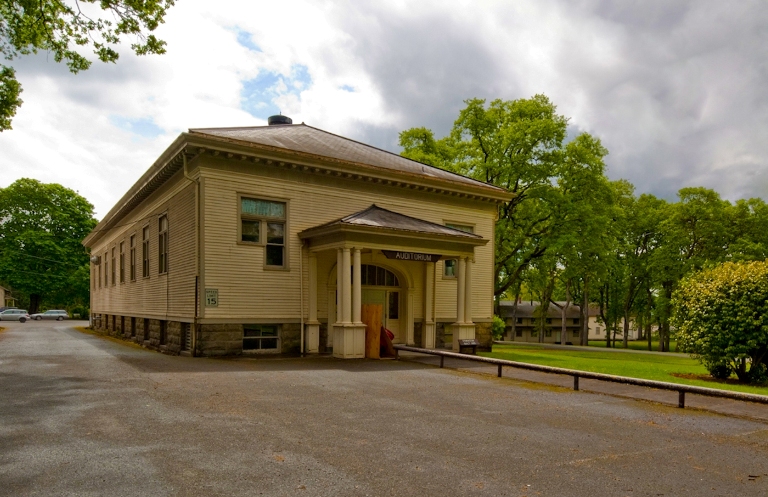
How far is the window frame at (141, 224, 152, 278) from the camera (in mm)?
22544

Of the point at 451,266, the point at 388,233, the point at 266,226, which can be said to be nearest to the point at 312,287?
the point at 266,226

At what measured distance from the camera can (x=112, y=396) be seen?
30.9ft

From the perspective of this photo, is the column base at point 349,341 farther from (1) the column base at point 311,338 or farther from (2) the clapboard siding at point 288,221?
(2) the clapboard siding at point 288,221

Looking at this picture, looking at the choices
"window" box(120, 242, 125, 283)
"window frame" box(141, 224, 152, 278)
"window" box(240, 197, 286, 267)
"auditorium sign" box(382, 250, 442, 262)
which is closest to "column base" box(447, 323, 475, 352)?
"auditorium sign" box(382, 250, 442, 262)

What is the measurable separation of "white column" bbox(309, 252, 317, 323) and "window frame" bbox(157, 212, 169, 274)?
5.42 meters

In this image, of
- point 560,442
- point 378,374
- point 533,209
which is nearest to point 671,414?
point 560,442

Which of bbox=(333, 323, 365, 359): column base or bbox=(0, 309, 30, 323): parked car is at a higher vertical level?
bbox=(333, 323, 365, 359): column base

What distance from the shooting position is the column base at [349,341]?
54.7ft

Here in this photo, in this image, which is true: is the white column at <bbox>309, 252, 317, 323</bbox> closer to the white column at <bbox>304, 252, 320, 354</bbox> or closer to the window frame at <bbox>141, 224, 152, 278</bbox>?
the white column at <bbox>304, 252, 320, 354</bbox>

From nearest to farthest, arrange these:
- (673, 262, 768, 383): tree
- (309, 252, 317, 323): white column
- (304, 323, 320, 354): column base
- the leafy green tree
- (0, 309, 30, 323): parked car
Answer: (673, 262, 768, 383): tree, (304, 323, 320, 354): column base, (309, 252, 317, 323): white column, the leafy green tree, (0, 309, 30, 323): parked car

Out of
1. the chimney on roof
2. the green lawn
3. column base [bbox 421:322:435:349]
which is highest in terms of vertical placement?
the chimney on roof

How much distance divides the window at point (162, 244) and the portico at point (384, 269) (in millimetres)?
5509

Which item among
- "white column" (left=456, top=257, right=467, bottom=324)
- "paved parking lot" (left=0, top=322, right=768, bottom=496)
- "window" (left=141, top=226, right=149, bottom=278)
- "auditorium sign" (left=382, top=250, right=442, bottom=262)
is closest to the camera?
"paved parking lot" (left=0, top=322, right=768, bottom=496)

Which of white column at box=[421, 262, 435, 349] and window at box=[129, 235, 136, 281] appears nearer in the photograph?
white column at box=[421, 262, 435, 349]
